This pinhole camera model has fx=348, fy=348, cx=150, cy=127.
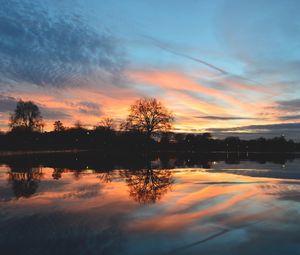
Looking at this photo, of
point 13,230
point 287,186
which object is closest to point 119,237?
point 13,230

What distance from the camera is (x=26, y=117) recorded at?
110 m

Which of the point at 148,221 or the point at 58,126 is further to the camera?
the point at 58,126

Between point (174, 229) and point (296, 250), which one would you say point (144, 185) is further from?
point (296, 250)

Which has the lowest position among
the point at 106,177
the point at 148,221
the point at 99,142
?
the point at 148,221

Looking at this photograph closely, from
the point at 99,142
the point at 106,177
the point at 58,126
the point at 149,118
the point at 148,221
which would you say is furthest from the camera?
the point at 58,126

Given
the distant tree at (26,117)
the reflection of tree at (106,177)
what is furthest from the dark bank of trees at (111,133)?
the reflection of tree at (106,177)

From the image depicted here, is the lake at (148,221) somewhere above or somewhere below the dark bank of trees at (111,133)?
below

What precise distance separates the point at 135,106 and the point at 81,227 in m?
70.5

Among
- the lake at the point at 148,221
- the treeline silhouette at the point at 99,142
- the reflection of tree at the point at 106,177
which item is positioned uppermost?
the treeline silhouette at the point at 99,142

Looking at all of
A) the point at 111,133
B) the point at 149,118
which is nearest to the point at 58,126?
the point at 111,133

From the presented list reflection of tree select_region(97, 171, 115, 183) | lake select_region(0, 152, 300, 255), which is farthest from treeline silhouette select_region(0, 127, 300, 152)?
lake select_region(0, 152, 300, 255)

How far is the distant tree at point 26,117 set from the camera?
356 feet

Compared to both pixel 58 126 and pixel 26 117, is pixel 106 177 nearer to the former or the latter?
pixel 26 117

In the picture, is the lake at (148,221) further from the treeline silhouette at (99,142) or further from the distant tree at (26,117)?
the distant tree at (26,117)
